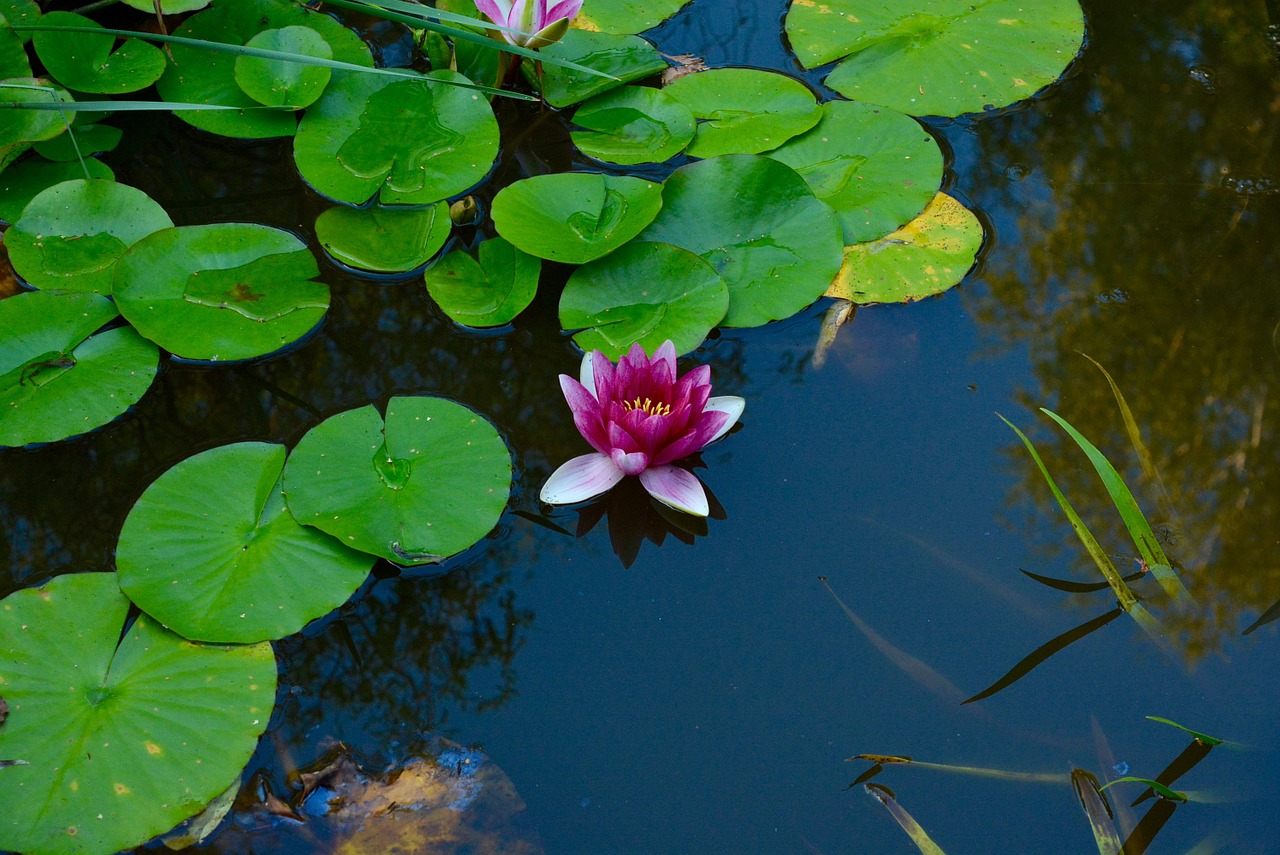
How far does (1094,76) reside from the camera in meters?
3.20

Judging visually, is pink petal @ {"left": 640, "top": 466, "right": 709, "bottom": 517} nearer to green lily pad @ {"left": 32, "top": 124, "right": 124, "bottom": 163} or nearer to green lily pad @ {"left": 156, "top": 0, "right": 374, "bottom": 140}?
green lily pad @ {"left": 156, "top": 0, "right": 374, "bottom": 140}

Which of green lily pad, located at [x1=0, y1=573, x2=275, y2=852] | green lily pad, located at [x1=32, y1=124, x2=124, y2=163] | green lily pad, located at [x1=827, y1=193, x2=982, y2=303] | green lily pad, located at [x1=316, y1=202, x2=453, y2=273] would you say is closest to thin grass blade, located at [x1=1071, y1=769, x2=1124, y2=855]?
green lily pad, located at [x1=827, y1=193, x2=982, y2=303]

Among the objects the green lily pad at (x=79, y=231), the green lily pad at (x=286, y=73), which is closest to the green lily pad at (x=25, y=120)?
the green lily pad at (x=79, y=231)

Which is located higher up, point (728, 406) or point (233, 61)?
point (233, 61)

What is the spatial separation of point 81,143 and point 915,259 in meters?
2.64

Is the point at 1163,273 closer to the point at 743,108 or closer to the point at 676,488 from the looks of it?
the point at 743,108

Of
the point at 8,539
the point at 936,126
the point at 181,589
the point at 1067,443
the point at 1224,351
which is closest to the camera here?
the point at 181,589

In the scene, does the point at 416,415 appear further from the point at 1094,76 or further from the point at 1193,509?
the point at 1094,76

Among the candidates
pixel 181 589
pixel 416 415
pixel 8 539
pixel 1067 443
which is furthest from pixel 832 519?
pixel 8 539

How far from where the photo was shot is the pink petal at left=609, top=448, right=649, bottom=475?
215 cm

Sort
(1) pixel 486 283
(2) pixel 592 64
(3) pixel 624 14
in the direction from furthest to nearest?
(3) pixel 624 14, (2) pixel 592 64, (1) pixel 486 283

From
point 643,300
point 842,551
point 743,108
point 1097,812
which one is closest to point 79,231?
point 643,300

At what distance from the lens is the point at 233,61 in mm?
2980

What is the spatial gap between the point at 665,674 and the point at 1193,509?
1366mm
